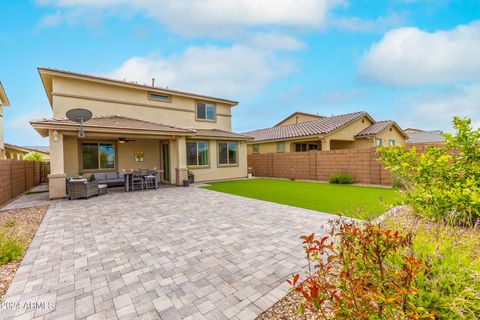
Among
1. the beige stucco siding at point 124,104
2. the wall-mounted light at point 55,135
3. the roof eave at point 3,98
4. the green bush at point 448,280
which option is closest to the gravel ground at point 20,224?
the wall-mounted light at point 55,135

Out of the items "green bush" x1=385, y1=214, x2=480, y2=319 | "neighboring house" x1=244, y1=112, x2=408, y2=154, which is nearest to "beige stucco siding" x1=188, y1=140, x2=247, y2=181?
"neighboring house" x1=244, y1=112, x2=408, y2=154

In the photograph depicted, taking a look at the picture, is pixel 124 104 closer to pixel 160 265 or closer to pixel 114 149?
pixel 114 149

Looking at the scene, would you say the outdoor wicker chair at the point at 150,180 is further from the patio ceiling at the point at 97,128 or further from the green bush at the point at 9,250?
the green bush at the point at 9,250

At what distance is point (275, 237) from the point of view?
14.7 feet

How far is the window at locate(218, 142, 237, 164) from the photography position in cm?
1521

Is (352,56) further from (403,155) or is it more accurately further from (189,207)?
(189,207)

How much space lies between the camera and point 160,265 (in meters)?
3.40

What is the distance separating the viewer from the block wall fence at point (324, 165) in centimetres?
1149

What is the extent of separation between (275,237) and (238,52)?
16.1m

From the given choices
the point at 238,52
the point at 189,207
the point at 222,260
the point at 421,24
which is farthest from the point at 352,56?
the point at 222,260

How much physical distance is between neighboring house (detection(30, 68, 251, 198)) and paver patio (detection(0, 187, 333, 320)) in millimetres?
4683

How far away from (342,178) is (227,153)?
301 inches

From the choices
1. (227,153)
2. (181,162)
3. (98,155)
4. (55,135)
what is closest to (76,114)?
(55,135)

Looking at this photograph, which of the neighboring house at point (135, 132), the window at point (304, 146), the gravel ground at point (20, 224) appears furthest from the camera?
the window at point (304, 146)
